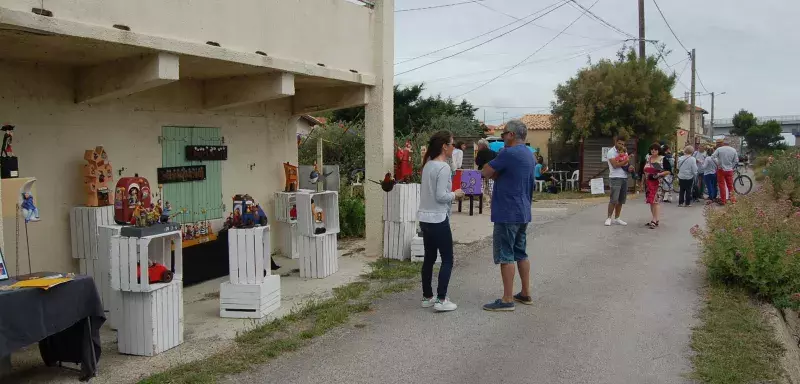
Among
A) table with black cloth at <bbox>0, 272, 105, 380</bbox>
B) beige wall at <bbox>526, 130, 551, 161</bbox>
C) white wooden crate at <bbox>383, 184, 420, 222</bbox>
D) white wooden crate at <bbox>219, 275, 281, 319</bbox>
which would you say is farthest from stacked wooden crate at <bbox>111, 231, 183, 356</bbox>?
beige wall at <bbox>526, 130, 551, 161</bbox>

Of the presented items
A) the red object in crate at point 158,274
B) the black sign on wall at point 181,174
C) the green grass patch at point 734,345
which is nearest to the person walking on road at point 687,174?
the green grass patch at point 734,345

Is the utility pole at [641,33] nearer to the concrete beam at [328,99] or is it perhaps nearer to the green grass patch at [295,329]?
the concrete beam at [328,99]

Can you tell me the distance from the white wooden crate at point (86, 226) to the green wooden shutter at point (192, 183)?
4.38 feet

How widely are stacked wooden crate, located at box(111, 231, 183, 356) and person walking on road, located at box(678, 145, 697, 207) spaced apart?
1253 centimetres

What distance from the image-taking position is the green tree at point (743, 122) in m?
73.0

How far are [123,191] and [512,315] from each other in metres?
3.95

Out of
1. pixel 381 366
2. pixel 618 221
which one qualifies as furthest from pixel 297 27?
pixel 618 221

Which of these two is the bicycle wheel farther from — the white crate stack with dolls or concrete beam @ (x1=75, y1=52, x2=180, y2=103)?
concrete beam @ (x1=75, y1=52, x2=180, y2=103)

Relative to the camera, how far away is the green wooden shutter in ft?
26.2

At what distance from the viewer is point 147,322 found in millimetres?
5301

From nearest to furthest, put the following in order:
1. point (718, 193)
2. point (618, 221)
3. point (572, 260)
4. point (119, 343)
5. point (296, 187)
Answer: point (119, 343), point (572, 260), point (296, 187), point (618, 221), point (718, 193)

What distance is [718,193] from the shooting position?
16234 mm

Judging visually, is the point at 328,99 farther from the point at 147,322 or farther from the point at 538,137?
the point at 538,137

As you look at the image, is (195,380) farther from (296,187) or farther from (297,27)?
(296,187)
